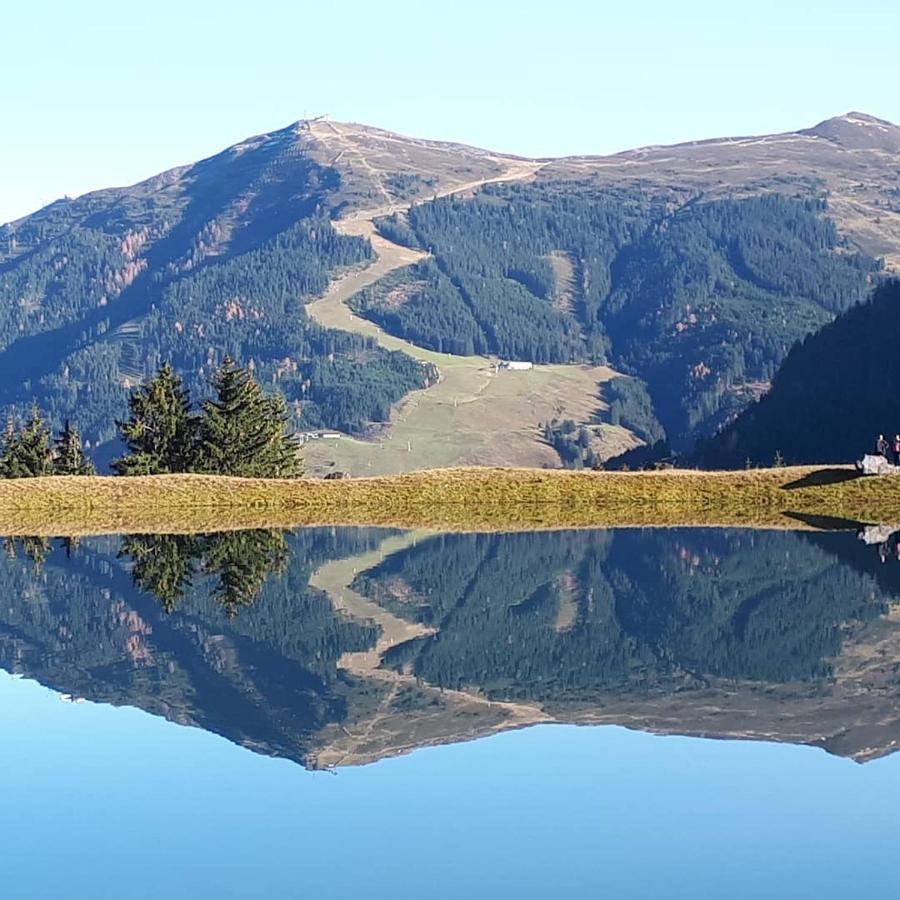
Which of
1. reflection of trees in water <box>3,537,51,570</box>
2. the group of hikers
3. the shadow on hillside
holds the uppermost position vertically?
reflection of trees in water <box>3,537,51,570</box>

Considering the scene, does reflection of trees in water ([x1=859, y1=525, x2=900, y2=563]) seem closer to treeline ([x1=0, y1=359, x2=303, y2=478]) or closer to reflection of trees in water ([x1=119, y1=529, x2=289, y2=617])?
reflection of trees in water ([x1=119, y1=529, x2=289, y2=617])

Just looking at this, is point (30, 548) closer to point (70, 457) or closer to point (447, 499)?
point (447, 499)

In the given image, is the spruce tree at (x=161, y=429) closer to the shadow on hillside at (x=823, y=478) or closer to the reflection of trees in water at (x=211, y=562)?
the reflection of trees in water at (x=211, y=562)

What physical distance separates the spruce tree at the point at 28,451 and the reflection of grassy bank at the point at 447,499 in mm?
22042

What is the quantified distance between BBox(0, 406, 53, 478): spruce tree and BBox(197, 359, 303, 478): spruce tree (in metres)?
11.5

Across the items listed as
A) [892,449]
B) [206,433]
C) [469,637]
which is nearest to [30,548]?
[469,637]

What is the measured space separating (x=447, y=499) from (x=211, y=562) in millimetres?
23506

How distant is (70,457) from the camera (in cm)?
9594

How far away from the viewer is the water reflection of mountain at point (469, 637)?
23.7 m

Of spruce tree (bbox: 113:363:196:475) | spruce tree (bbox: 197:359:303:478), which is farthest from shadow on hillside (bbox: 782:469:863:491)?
spruce tree (bbox: 113:363:196:475)

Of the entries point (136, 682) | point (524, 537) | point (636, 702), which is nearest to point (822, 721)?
point (636, 702)

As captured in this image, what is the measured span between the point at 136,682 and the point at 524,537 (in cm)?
2616

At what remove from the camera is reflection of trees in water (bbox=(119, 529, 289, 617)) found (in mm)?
38094

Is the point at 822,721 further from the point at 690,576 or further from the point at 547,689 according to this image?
the point at 690,576
